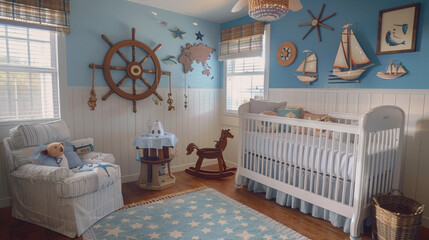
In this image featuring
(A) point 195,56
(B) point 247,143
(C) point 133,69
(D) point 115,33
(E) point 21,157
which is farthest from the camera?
(A) point 195,56

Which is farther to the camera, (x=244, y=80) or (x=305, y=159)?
(x=244, y=80)

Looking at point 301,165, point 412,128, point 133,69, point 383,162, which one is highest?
point 133,69

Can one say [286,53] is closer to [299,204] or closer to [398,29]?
[398,29]

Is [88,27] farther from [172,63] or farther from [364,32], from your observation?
[364,32]

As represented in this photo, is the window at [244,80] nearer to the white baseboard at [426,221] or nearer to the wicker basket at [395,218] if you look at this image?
the wicker basket at [395,218]

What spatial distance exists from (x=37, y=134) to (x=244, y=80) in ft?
8.72

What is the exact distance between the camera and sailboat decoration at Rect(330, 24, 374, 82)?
2.57 metres

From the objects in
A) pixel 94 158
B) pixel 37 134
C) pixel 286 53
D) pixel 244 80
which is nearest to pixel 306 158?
pixel 286 53

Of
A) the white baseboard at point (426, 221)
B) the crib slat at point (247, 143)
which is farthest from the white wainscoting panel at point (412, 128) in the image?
the crib slat at point (247, 143)

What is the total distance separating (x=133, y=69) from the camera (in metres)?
3.27

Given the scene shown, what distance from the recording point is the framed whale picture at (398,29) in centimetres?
226

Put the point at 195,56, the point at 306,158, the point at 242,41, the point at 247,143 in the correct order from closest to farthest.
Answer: the point at 306,158, the point at 247,143, the point at 242,41, the point at 195,56

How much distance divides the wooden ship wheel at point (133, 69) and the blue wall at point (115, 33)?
0.07m

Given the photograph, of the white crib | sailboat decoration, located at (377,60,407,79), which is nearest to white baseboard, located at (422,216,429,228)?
the white crib
